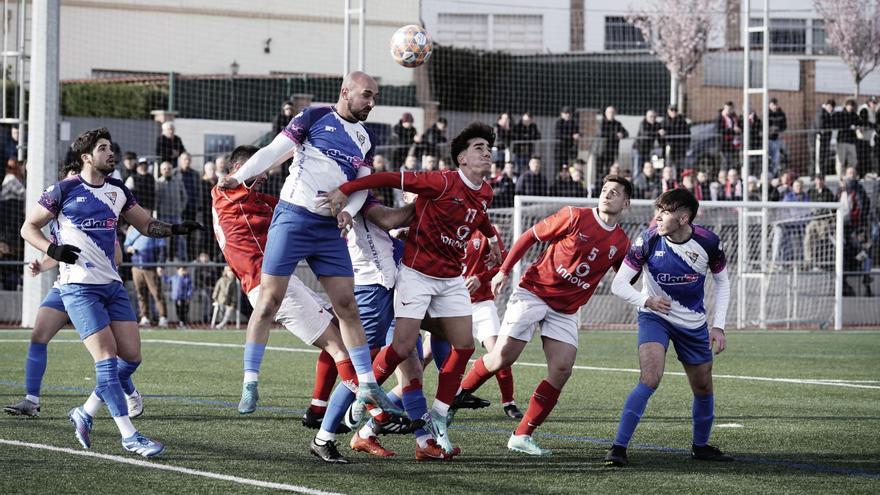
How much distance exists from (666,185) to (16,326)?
1104 centimetres

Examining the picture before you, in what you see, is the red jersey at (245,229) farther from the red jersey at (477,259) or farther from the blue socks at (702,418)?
the blue socks at (702,418)

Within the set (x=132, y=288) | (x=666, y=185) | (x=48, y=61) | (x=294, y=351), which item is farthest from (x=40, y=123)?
(x=666, y=185)

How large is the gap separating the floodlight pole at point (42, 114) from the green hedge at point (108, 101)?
12450 millimetres

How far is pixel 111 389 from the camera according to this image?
7336 millimetres

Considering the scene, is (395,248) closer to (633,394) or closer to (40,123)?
(633,394)

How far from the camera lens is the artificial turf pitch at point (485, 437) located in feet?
21.6

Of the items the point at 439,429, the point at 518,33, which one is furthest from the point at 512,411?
the point at 518,33

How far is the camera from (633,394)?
7.52 meters

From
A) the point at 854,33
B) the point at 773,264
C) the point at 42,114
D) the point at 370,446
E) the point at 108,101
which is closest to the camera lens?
the point at 370,446

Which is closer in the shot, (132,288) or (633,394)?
(633,394)

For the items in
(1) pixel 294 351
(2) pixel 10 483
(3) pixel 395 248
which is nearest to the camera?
(2) pixel 10 483

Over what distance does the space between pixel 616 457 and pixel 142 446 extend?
2.80 m

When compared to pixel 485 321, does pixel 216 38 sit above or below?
above

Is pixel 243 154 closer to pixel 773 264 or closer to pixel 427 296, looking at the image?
pixel 427 296
